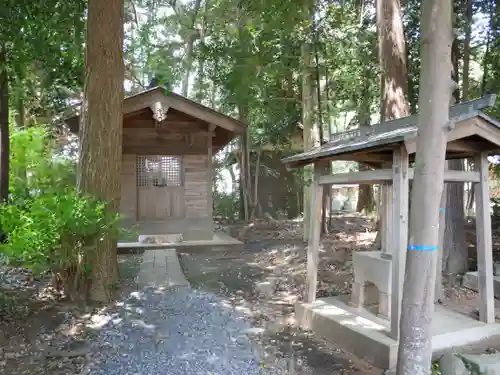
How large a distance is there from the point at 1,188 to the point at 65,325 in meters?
6.17

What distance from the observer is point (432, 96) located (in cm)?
303

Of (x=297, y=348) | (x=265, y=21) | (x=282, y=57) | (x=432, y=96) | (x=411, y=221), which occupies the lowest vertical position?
(x=297, y=348)

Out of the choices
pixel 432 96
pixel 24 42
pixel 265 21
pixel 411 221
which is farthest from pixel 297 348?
pixel 24 42

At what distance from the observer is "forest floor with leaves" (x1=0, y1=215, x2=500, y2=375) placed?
421cm

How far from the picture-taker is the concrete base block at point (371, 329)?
4129 millimetres

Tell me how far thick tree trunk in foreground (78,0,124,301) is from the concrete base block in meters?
2.95

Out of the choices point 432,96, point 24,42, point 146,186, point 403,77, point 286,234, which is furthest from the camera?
point 286,234

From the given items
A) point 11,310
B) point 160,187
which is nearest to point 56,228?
point 11,310

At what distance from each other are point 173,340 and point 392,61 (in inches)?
261

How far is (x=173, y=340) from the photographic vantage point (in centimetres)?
450

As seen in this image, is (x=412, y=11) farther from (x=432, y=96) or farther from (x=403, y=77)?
(x=432, y=96)

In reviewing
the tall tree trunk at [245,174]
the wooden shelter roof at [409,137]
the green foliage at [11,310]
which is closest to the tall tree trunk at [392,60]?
the wooden shelter roof at [409,137]

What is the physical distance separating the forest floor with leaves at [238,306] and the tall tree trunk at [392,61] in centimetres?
205

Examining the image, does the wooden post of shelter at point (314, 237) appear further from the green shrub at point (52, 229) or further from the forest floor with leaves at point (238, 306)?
the green shrub at point (52, 229)
